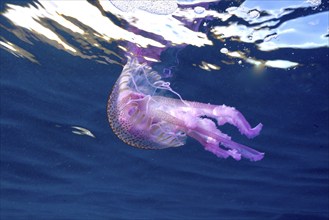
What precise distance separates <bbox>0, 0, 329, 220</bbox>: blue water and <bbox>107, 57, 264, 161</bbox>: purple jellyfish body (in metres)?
4.13

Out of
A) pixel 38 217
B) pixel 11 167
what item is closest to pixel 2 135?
pixel 11 167

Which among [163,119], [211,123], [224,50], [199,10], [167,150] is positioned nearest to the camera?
[211,123]

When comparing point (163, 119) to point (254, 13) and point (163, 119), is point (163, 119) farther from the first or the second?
point (254, 13)

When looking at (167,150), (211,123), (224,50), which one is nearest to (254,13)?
(224,50)

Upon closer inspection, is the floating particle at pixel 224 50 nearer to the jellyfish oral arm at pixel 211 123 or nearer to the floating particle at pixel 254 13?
the floating particle at pixel 254 13

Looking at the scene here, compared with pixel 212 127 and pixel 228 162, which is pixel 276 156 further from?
pixel 212 127

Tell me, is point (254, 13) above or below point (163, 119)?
above

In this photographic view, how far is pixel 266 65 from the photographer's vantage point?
9.02 metres

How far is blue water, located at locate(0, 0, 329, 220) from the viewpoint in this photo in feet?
32.4

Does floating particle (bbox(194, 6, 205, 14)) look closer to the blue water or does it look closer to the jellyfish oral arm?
the blue water

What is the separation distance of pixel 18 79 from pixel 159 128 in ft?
26.8

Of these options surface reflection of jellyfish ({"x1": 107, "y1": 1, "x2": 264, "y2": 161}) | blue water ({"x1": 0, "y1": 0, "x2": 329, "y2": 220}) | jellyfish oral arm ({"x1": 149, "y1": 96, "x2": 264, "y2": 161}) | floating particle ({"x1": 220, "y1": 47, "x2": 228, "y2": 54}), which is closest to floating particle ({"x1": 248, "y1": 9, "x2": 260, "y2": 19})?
floating particle ({"x1": 220, "y1": 47, "x2": 228, "y2": 54})

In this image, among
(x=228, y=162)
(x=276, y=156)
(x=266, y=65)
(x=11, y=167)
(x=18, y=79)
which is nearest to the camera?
(x=266, y=65)

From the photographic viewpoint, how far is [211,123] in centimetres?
398
